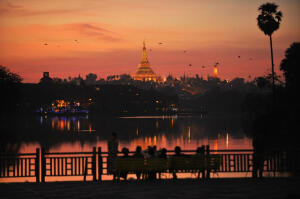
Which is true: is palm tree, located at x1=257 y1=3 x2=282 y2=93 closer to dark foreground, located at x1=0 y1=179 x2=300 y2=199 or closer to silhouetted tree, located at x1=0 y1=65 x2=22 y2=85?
dark foreground, located at x1=0 y1=179 x2=300 y2=199

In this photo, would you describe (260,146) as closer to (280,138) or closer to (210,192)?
(210,192)

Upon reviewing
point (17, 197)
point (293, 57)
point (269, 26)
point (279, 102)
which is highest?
point (269, 26)

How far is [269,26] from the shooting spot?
228 ft

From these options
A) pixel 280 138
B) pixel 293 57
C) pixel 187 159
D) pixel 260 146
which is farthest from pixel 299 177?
pixel 293 57

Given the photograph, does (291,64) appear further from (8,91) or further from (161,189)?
(8,91)

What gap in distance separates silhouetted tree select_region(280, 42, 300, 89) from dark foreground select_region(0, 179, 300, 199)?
25.3 meters

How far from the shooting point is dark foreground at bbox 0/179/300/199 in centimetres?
2288

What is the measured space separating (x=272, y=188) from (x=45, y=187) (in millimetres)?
9157

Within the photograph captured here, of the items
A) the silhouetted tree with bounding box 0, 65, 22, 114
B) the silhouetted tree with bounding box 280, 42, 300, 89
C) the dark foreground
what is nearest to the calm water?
the silhouetted tree with bounding box 0, 65, 22, 114

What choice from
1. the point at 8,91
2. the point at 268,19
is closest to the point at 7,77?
the point at 8,91

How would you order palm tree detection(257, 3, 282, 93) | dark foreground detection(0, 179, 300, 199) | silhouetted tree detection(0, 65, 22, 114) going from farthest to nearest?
silhouetted tree detection(0, 65, 22, 114)
palm tree detection(257, 3, 282, 93)
dark foreground detection(0, 179, 300, 199)

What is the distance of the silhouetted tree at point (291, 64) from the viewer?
51188mm

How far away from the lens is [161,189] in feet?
81.1

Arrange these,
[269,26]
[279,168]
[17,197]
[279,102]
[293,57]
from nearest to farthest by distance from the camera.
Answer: [17,197] < [279,168] < [279,102] < [293,57] < [269,26]
